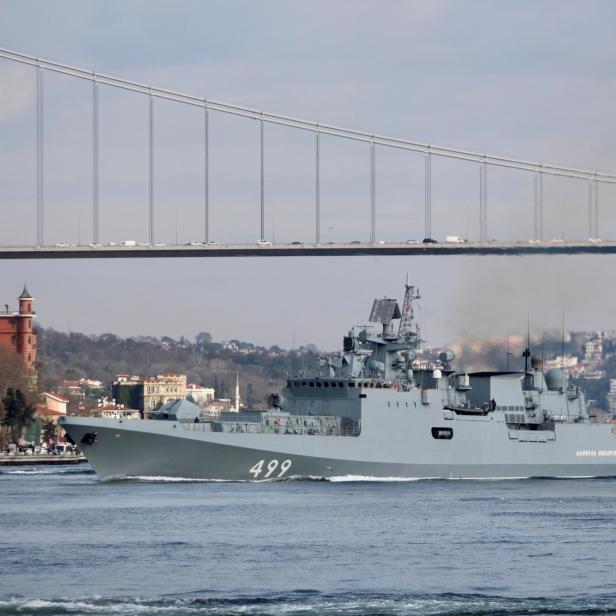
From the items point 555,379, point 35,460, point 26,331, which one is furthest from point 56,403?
point 555,379

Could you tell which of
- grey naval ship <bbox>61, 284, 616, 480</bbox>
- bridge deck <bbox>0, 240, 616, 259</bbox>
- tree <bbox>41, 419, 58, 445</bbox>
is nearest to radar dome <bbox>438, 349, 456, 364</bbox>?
grey naval ship <bbox>61, 284, 616, 480</bbox>

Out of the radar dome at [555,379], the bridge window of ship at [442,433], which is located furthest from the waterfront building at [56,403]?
the bridge window of ship at [442,433]

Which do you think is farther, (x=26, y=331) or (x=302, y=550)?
(x=26, y=331)

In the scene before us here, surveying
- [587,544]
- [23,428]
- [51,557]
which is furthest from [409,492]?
[23,428]

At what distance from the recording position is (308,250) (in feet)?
174

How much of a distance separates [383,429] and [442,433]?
7.16 feet

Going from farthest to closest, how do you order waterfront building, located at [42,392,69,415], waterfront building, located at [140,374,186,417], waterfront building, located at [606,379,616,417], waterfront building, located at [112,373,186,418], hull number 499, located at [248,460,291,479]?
waterfront building, located at [140,374,186,417] → waterfront building, located at [112,373,186,418] → waterfront building, located at [606,379,616,417] → waterfront building, located at [42,392,69,415] → hull number 499, located at [248,460,291,479]

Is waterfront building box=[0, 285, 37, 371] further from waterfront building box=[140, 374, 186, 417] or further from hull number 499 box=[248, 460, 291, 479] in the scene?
hull number 499 box=[248, 460, 291, 479]

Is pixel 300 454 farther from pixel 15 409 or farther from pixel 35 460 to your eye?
pixel 15 409

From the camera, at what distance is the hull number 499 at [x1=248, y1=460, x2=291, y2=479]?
43.6 m

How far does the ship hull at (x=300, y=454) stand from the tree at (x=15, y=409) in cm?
3166

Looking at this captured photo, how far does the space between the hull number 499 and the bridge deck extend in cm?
1023

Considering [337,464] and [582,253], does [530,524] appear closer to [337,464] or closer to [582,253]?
[337,464]

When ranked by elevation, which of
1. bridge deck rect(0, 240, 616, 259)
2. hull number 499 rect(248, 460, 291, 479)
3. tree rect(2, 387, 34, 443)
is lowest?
hull number 499 rect(248, 460, 291, 479)
